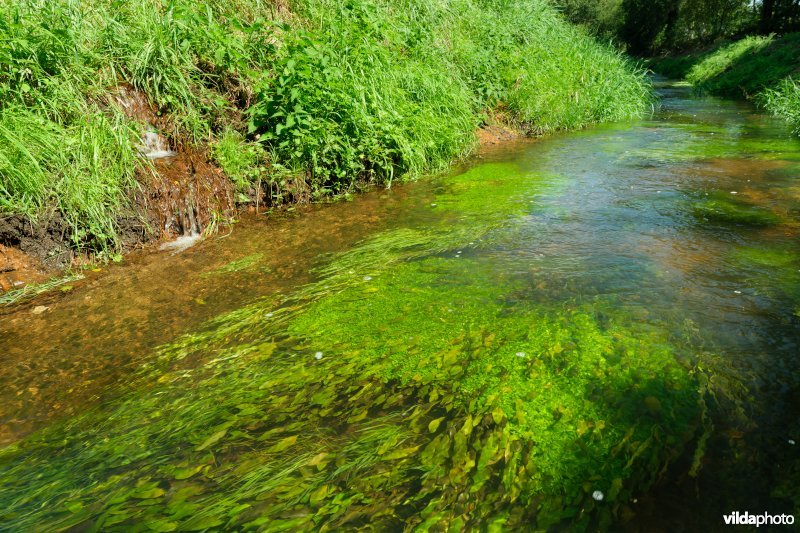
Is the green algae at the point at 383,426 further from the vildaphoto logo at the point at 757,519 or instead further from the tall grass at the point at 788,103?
the tall grass at the point at 788,103

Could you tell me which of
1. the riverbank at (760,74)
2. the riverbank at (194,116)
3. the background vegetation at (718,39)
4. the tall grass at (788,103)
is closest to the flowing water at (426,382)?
the riverbank at (194,116)

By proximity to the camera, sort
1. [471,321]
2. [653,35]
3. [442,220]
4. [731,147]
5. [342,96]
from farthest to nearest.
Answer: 1. [653,35]
2. [731,147]
3. [342,96]
4. [442,220]
5. [471,321]

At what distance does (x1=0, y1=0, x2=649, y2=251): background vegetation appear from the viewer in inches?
161

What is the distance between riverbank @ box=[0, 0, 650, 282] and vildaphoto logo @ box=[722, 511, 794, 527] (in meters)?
4.42

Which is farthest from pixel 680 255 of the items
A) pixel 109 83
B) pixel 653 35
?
pixel 653 35

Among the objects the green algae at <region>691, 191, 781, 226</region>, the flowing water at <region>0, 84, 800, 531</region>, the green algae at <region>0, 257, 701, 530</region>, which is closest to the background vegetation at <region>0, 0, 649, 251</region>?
the flowing water at <region>0, 84, 800, 531</region>

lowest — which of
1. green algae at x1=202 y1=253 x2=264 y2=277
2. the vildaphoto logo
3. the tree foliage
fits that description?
the vildaphoto logo

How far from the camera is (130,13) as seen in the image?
5.39m

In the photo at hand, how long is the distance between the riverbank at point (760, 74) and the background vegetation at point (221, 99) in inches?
243

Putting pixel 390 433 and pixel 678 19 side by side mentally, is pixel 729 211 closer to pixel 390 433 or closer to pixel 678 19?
pixel 390 433

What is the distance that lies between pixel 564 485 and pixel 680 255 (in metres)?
2.36

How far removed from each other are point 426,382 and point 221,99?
14.3 feet

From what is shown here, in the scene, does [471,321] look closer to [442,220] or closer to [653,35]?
[442,220]

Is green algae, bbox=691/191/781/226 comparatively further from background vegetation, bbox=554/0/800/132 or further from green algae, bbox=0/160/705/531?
background vegetation, bbox=554/0/800/132
